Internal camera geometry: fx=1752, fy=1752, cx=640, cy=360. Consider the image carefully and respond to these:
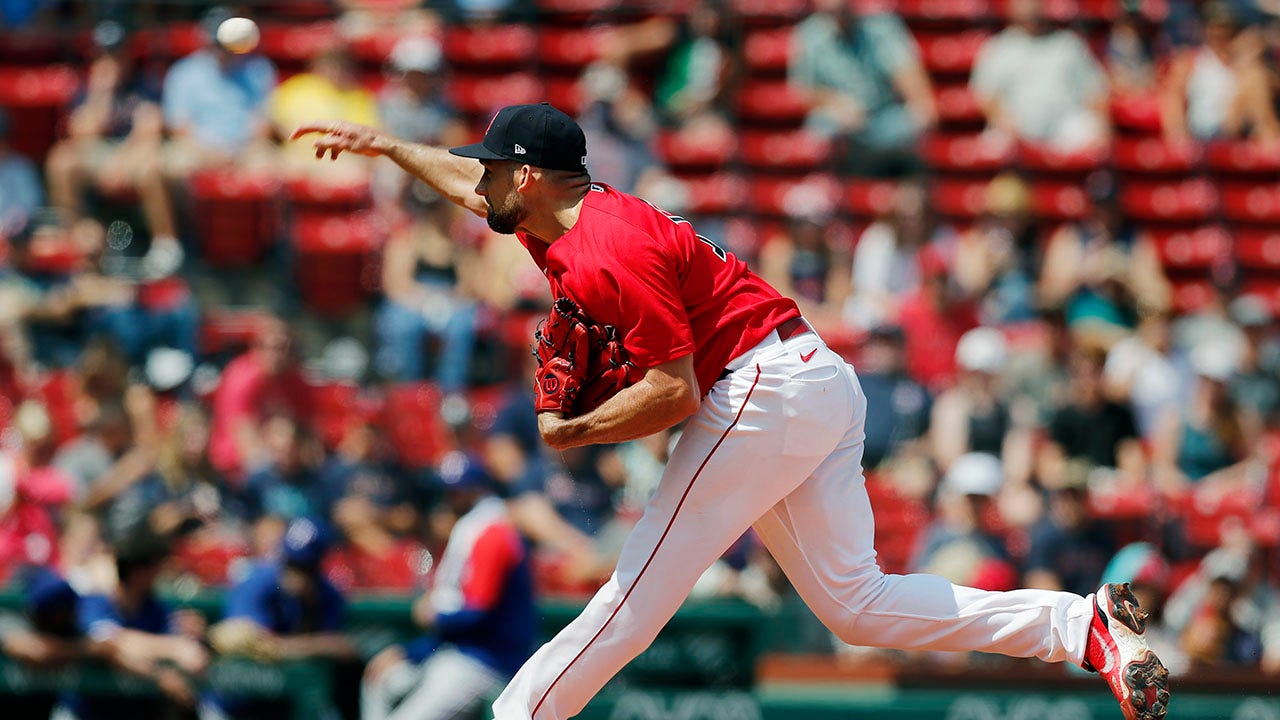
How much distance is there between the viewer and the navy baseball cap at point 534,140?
493 cm

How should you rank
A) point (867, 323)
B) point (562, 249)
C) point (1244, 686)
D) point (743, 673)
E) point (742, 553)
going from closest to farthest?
point (562, 249) → point (1244, 686) → point (743, 673) → point (742, 553) → point (867, 323)

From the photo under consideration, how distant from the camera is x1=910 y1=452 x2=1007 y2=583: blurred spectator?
9266 millimetres

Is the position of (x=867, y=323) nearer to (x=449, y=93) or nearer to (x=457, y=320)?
(x=457, y=320)

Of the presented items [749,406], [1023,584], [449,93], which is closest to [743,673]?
[1023,584]

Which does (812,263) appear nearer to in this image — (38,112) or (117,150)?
(117,150)

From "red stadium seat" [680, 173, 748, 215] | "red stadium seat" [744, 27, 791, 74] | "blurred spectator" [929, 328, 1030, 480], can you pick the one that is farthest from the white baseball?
"red stadium seat" [744, 27, 791, 74]

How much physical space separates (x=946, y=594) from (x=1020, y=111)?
8.71 meters

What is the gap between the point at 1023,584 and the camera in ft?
30.9

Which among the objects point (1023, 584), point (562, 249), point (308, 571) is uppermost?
point (562, 249)

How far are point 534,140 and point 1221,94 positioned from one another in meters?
9.99

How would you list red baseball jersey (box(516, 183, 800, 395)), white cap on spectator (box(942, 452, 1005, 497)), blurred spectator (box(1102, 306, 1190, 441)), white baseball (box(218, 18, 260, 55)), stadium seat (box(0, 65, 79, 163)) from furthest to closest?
1. stadium seat (box(0, 65, 79, 163))
2. blurred spectator (box(1102, 306, 1190, 441))
3. white cap on spectator (box(942, 452, 1005, 497))
4. white baseball (box(218, 18, 260, 55))
5. red baseball jersey (box(516, 183, 800, 395))

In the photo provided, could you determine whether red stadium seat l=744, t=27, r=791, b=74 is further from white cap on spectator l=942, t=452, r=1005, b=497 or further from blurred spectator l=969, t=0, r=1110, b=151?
white cap on spectator l=942, t=452, r=1005, b=497

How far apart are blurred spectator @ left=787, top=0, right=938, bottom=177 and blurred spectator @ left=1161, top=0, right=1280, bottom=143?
200 cm

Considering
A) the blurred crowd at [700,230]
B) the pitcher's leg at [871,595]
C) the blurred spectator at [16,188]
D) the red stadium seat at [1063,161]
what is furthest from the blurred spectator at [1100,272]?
the blurred spectator at [16,188]
